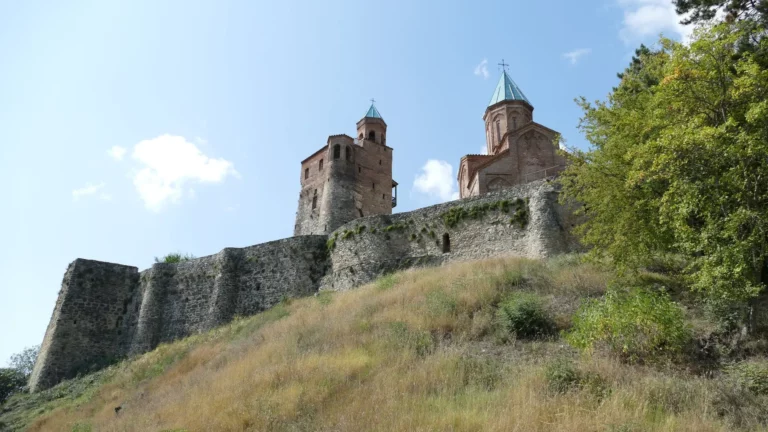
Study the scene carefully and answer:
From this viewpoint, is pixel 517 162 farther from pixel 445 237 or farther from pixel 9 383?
pixel 9 383

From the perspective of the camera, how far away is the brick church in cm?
3164

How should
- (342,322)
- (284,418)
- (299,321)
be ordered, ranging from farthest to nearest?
1. (299,321)
2. (342,322)
3. (284,418)

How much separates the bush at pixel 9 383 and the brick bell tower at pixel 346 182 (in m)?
16.9

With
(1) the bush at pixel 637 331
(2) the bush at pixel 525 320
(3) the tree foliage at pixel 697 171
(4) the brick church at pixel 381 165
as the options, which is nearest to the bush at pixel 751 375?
(1) the bush at pixel 637 331

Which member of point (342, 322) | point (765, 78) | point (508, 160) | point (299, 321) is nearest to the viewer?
point (765, 78)

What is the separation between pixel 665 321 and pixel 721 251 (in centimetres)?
181

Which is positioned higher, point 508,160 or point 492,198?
point 508,160

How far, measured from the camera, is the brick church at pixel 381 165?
104ft

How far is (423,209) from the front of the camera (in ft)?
76.0

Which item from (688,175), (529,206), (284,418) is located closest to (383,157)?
(529,206)

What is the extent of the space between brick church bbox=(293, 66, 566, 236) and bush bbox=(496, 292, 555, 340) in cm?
1932

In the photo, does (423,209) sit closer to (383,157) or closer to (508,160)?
(508,160)

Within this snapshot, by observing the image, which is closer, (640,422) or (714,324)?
(640,422)

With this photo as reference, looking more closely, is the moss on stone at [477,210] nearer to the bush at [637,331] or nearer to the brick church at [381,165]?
the brick church at [381,165]
